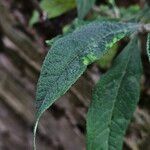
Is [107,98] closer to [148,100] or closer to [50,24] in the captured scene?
[148,100]

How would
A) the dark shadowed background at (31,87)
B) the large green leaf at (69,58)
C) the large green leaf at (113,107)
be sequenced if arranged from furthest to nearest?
the dark shadowed background at (31,87), the large green leaf at (113,107), the large green leaf at (69,58)

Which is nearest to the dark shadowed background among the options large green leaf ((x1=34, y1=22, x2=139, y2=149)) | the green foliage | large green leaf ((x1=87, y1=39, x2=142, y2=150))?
the green foliage

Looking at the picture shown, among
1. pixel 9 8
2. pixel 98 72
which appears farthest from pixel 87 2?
pixel 9 8

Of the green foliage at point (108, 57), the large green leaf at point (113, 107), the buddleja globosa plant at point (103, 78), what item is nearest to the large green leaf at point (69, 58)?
the buddleja globosa plant at point (103, 78)

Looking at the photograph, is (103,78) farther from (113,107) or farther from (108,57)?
(108,57)

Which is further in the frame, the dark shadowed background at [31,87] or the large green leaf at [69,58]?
the dark shadowed background at [31,87]

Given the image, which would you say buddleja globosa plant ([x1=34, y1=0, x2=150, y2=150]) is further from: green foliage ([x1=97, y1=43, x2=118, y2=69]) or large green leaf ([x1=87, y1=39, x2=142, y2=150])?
green foliage ([x1=97, y1=43, x2=118, y2=69])

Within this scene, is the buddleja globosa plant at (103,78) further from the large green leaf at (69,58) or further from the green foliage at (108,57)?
the green foliage at (108,57)
